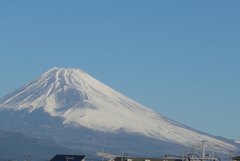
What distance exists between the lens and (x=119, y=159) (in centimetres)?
14488

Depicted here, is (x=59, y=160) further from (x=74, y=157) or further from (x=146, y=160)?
(x=146, y=160)

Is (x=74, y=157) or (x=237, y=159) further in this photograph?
(x=74, y=157)

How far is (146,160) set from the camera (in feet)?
469

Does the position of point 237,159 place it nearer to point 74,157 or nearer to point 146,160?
point 146,160

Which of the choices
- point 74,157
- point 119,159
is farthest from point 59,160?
point 119,159

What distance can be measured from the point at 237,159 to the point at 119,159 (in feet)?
146

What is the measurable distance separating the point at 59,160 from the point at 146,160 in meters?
17.9

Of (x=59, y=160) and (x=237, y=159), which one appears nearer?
(x=237, y=159)

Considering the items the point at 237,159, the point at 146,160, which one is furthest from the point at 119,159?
the point at 237,159

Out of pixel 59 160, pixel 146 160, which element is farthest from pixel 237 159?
pixel 59 160

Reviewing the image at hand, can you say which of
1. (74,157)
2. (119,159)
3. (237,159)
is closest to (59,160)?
(74,157)

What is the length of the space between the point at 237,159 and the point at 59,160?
177 feet

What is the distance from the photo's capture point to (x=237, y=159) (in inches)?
4077

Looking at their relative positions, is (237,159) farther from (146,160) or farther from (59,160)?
(59,160)
